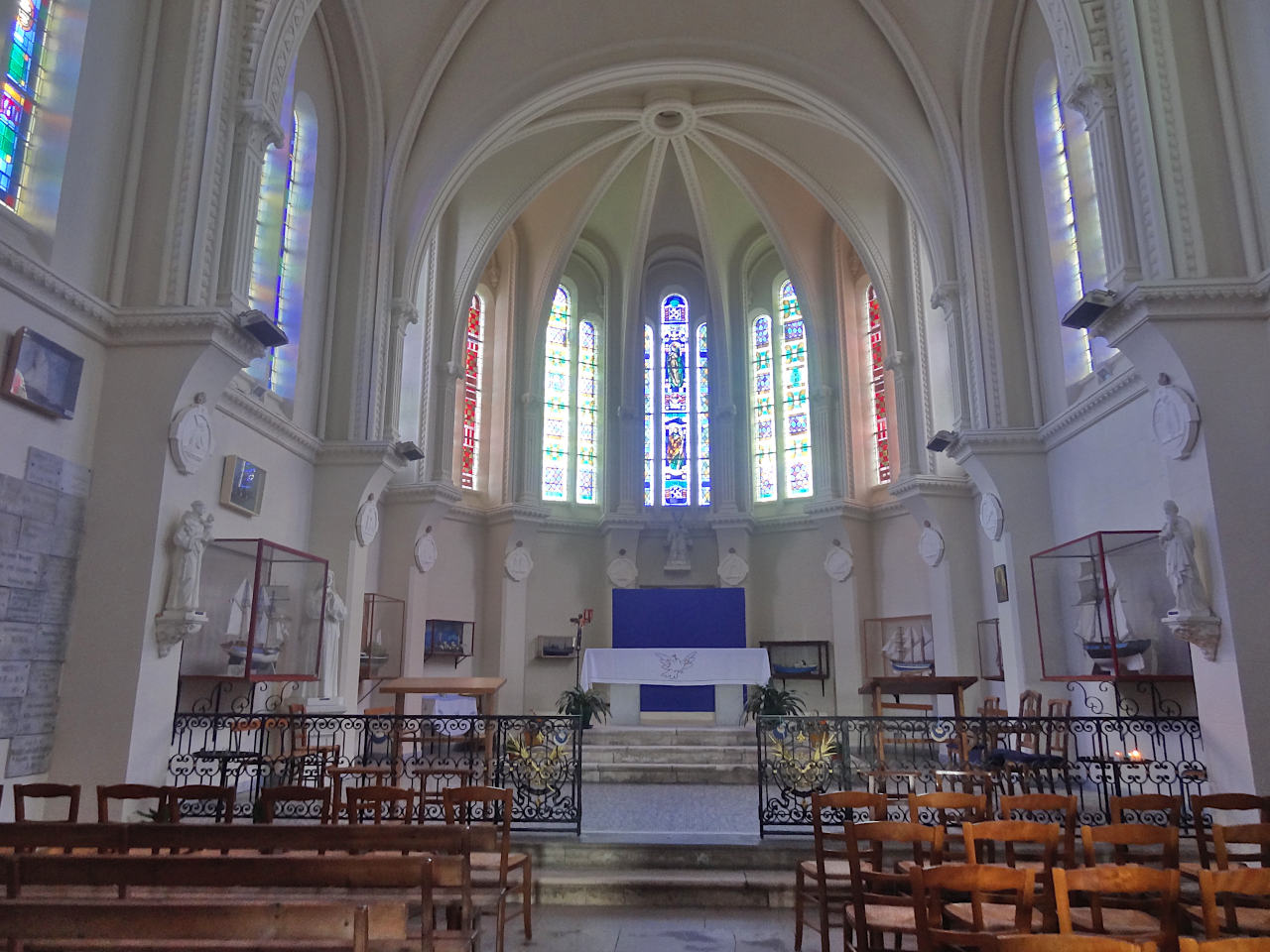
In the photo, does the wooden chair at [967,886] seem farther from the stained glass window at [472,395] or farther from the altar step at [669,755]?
the stained glass window at [472,395]

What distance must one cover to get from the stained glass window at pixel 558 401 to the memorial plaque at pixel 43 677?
39.8 feet

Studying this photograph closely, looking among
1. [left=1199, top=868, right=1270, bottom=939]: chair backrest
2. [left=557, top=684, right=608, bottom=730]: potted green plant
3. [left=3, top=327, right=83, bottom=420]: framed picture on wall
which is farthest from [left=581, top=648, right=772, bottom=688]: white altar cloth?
[left=1199, top=868, right=1270, bottom=939]: chair backrest

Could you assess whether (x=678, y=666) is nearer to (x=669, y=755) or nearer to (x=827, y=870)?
(x=669, y=755)

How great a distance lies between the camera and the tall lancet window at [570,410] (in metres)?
19.4

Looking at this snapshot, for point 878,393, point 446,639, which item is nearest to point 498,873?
point 446,639

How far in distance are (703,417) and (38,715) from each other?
1481cm

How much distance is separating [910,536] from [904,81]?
774cm

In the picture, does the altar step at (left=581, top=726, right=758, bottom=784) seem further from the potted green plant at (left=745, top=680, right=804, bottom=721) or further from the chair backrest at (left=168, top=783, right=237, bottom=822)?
the chair backrest at (left=168, top=783, right=237, bottom=822)

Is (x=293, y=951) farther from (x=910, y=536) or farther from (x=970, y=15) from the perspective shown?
(x=910, y=536)

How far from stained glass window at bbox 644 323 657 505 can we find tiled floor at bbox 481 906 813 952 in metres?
13.5

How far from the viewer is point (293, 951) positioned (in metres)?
3.14

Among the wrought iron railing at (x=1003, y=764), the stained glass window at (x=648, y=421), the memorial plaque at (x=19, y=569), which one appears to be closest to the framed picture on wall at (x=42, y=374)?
the memorial plaque at (x=19, y=569)

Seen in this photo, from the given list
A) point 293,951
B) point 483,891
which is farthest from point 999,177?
point 293,951

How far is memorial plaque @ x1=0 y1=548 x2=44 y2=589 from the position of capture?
672 cm
